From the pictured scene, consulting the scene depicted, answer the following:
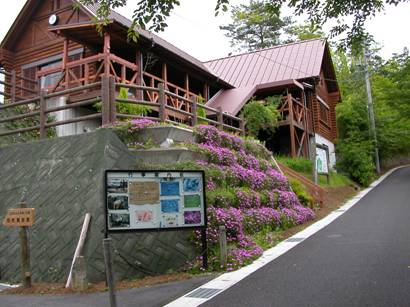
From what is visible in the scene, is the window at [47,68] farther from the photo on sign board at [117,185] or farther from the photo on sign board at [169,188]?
the photo on sign board at [117,185]

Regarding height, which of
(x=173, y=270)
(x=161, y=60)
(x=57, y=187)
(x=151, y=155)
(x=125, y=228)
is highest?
(x=161, y=60)

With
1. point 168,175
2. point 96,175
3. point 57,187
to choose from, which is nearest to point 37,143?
point 57,187

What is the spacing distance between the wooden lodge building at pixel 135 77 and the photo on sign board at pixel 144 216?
3.44 metres

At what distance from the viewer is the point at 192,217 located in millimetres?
7789

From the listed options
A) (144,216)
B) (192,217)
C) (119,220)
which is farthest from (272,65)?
(119,220)

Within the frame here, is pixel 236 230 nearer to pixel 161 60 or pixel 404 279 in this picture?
pixel 404 279

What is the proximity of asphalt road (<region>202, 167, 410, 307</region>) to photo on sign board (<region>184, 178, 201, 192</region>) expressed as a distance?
184 centimetres

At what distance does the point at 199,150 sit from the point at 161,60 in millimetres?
8109

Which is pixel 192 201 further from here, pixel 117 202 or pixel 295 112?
pixel 295 112

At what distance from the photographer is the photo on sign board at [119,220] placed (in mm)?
7039

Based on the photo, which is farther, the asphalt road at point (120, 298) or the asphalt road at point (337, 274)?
the asphalt road at point (120, 298)

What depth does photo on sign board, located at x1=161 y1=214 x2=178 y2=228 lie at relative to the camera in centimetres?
749

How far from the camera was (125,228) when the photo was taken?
7.08 m

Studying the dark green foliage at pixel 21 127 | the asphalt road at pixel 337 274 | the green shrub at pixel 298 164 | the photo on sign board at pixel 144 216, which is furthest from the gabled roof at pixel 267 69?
the photo on sign board at pixel 144 216
